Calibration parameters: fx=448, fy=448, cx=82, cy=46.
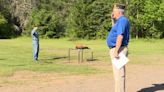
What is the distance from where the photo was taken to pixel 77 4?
179 ft

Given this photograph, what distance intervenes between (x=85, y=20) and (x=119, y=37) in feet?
149

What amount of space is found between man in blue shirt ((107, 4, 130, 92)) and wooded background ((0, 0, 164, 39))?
41.0 m

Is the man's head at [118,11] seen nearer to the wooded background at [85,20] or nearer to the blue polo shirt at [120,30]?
the blue polo shirt at [120,30]

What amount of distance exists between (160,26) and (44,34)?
1468cm

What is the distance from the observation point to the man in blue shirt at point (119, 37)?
31.1 feet

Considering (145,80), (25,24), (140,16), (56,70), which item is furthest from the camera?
(25,24)

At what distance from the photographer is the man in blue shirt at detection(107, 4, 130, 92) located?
9.48m

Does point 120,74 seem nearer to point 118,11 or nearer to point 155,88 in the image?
point 118,11

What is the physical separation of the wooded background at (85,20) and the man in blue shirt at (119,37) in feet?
135

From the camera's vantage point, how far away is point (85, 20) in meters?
54.8

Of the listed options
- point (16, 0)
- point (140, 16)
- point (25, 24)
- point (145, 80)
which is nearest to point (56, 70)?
point (145, 80)

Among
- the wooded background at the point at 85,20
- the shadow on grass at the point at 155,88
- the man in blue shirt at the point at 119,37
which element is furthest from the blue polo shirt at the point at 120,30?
the wooded background at the point at 85,20

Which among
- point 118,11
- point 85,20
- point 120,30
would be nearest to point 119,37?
point 120,30

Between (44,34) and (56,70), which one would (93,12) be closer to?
(44,34)
